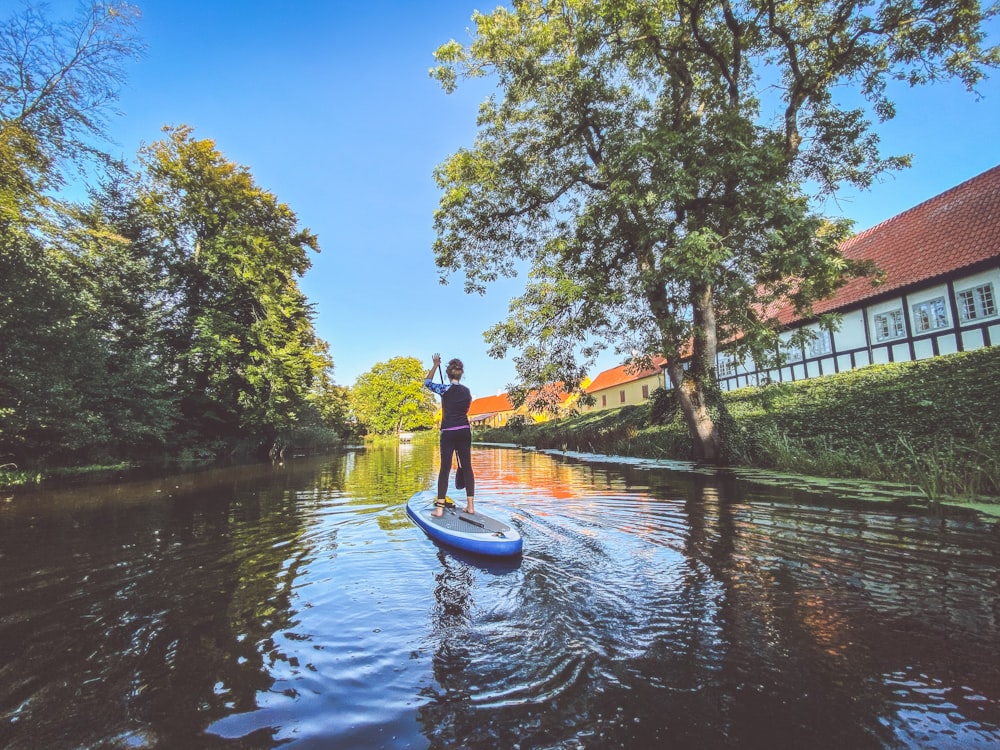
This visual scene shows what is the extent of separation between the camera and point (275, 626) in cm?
331

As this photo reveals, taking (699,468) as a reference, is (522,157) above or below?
above

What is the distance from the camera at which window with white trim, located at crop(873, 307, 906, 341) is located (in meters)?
16.2

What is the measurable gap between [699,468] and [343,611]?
1182 centimetres

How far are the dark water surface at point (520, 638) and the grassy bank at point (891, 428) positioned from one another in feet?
11.1

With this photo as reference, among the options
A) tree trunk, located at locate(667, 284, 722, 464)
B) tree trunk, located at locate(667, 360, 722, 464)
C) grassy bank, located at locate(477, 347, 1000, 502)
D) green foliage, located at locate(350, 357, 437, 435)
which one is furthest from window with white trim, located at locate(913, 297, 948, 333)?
green foliage, located at locate(350, 357, 437, 435)

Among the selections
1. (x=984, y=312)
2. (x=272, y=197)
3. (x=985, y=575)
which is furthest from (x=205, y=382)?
(x=984, y=312)

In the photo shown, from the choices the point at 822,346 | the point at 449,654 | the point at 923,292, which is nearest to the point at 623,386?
the point at 822,346

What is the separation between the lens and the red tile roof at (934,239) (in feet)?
47.5

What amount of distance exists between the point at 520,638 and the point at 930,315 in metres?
19.5

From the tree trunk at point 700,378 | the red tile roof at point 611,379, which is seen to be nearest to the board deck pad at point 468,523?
the tree trunk at point 700,378

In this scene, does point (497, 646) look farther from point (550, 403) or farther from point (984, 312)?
point (984, 312)

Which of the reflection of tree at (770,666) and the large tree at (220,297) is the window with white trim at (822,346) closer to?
the reflection of tree at (770,666)

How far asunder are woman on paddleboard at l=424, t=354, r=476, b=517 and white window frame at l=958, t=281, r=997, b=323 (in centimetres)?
1701

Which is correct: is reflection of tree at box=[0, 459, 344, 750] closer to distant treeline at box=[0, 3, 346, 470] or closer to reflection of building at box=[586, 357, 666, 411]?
distant treeline at box=[0, 3, 346, 470]
